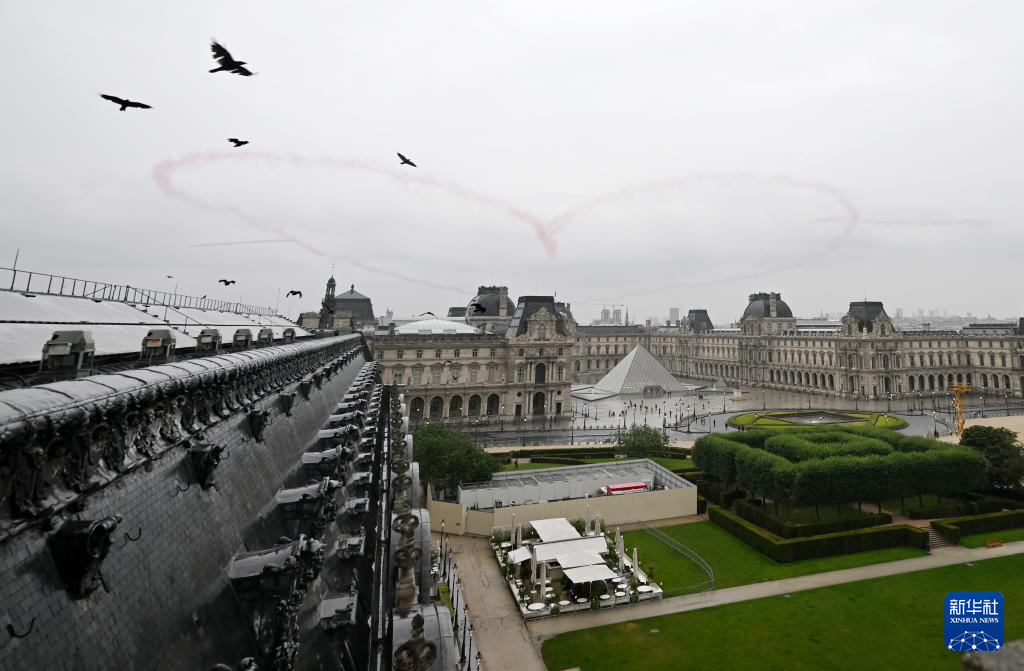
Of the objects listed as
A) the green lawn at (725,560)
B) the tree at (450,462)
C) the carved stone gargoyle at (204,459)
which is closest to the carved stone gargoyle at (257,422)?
the carved stone gargoyle at (204,459)

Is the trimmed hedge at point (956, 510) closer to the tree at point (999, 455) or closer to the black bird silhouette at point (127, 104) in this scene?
the tree at point (999, 455)

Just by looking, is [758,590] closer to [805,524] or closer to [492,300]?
[805,524]

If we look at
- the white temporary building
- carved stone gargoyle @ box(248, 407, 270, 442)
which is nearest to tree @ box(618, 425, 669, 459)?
the white temporary building

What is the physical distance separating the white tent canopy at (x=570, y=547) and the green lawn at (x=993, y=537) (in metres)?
24.2

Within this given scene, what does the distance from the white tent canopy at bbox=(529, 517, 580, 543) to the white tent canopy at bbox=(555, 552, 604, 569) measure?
254 centimetres

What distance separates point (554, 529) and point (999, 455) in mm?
36837

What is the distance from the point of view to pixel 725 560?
108 feet

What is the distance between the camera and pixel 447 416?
Answer: 8400cm

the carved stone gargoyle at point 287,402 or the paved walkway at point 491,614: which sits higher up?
the carved stone gargoyle at point 287,402

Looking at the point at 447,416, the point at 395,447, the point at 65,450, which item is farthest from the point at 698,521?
the point at 447,416

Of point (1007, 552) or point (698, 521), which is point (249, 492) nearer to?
point (698, 521)

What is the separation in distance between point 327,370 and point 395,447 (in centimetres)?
430

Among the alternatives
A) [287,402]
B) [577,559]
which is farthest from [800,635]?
[287,402]

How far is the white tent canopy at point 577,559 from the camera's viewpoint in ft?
97.4
